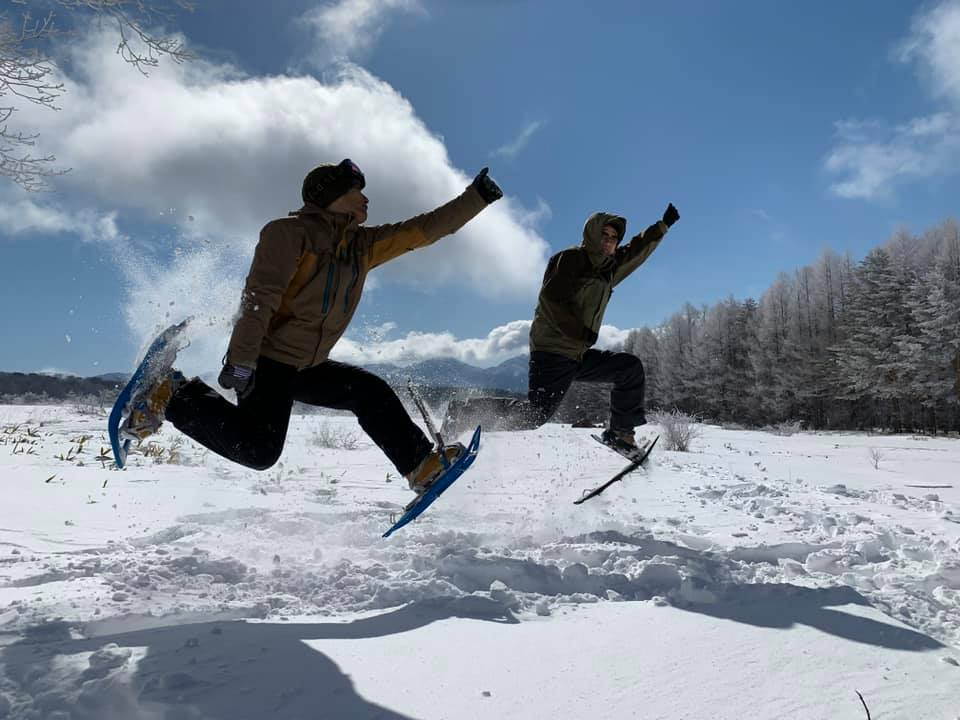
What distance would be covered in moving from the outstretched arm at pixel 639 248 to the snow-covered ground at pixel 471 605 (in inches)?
75.5

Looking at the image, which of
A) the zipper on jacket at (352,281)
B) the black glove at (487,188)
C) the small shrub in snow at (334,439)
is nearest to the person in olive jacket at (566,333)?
the black glove at (487,188)

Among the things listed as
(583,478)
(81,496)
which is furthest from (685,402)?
(81,496)

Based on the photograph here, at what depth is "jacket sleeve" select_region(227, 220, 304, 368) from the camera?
9.50ft

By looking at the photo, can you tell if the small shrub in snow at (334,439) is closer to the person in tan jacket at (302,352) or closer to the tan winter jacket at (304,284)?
the person in tan jacket at (302,352)

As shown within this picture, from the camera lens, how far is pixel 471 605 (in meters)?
2.47

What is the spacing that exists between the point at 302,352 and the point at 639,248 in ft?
10.1

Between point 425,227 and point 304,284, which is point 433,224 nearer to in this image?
point 425,227

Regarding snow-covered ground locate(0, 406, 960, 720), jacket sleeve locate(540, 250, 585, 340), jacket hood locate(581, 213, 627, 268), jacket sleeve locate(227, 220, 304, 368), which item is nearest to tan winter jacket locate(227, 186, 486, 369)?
jacket sleeve locate(227, 220, 304, 368)

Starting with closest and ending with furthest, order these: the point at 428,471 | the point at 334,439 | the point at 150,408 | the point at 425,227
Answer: the point at 150,408 → the point at 428,471 → the point at 425,227 → the point at 334,439

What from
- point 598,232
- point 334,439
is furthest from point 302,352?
point 334,439

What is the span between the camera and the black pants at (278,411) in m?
3.03

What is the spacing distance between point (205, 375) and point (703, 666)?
9.00 feet

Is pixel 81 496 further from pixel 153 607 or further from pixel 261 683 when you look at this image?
pixel 261 683

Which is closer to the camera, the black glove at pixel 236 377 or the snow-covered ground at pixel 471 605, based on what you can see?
the snow-covered ground at pixel 471 605
